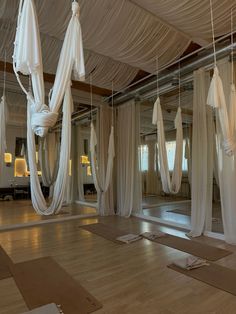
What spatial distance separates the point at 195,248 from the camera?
3.38m

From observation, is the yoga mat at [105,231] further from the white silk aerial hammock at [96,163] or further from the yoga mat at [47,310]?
the yoga mat at [47,310]

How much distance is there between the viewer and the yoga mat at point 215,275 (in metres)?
2.31


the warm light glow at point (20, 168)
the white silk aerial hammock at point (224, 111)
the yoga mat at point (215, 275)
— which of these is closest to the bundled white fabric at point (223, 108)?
the white silk aerial hammock at point (224, 111)

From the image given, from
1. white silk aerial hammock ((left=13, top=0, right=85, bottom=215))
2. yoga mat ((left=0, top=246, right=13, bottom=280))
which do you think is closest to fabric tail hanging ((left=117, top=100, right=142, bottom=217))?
yoga mat ((left=0, top=246, right=13, bottom=280))

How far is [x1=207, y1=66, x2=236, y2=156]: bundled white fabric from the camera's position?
104 inches

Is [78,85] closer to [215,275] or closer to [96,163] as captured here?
[96,163]

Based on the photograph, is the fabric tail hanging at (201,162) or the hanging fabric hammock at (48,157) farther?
the hanging fabric hammock at (48,157)

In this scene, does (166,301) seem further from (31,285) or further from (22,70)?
(22,70)

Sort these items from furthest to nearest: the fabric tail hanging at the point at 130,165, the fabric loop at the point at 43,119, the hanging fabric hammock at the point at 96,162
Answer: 1. the fabric tail hanging at the point at 130,165
2. the hanging fabric hammock at the point at 96,162
3. the fabric loop at the point at 43,119

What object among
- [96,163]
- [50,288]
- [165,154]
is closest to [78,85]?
[96,163]

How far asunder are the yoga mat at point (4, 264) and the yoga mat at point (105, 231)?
1520 mm

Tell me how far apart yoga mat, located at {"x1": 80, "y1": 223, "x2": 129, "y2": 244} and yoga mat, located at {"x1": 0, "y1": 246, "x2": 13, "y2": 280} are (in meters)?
1.52

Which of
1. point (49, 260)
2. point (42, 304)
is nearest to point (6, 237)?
point (49, 260)

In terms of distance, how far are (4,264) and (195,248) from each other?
8.24ft
